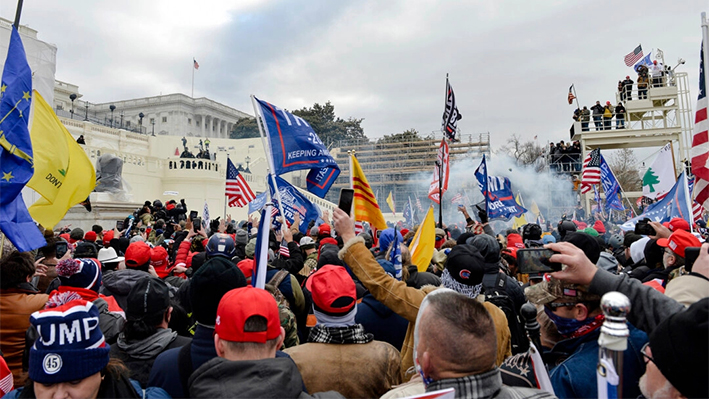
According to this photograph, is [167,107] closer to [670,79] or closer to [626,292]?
[670,79]

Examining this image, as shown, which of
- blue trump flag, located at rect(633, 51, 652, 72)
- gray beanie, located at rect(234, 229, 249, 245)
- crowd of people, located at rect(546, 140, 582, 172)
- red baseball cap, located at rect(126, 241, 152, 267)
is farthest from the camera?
crowd of people, located at rect(546, 140, 582, 172)

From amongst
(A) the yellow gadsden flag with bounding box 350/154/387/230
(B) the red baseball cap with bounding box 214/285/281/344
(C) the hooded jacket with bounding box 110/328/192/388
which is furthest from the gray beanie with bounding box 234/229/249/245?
(B) the red baseball cap with bounding box 214/285/281/344

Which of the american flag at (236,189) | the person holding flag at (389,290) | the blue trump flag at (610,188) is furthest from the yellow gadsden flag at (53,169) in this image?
the blue trump flag at (610,188)

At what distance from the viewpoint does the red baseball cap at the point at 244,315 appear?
2.04m

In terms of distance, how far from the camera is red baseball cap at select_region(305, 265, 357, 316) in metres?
2.77

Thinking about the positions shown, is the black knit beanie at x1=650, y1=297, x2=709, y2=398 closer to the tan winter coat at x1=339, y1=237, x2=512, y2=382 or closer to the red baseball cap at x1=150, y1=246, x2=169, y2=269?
the tan winter coat at x1=339, y1=237, x2=512, y2=382

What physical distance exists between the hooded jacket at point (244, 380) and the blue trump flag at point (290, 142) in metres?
4.61

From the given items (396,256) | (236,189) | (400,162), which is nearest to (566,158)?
(400,162)

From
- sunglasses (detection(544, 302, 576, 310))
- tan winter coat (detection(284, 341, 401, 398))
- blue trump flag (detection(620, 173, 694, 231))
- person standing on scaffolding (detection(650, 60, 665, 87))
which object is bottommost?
tan winter coat (detection(284, 341, 401, 398))

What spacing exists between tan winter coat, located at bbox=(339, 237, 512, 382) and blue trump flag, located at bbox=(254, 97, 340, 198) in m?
3.56

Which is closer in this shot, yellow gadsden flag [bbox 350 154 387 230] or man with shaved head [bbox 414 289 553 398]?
man with shaved head [bbox 414 289 553 398]

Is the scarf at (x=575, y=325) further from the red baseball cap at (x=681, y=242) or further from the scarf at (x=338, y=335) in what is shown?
the red baseball cap at (x=681, y=242)

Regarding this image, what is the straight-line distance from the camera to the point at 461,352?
161 centimetres

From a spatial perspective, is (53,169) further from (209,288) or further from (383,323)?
(383,323)
